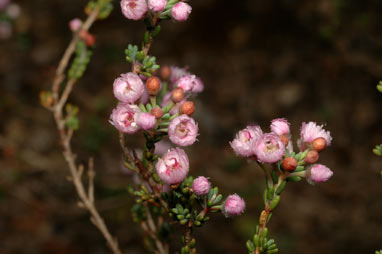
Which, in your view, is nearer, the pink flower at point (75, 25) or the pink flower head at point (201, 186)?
the pink flower head at point (201, 186)

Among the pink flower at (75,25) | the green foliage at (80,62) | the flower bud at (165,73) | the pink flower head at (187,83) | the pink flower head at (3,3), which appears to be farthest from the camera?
the pink flower head at (3,3)

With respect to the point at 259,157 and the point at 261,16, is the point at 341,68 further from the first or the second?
the point at 259,157

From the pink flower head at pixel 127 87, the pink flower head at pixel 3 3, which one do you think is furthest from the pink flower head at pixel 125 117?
the pink flower head at pixel 3 3

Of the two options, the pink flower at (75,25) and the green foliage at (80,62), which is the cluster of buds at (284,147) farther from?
the pink flower at (75,25)

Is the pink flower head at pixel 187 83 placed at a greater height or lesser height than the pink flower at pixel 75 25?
lesser

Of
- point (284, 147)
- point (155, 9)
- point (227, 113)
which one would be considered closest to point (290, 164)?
point (284, 147)

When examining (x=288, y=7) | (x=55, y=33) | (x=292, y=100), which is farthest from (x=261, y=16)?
(x=55, y=33)

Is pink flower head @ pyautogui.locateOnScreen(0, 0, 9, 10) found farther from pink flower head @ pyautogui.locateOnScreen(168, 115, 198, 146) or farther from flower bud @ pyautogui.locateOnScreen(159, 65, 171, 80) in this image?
pink flower head @ pyautogui.locateOnScreen(168, 115, 198, 146)
